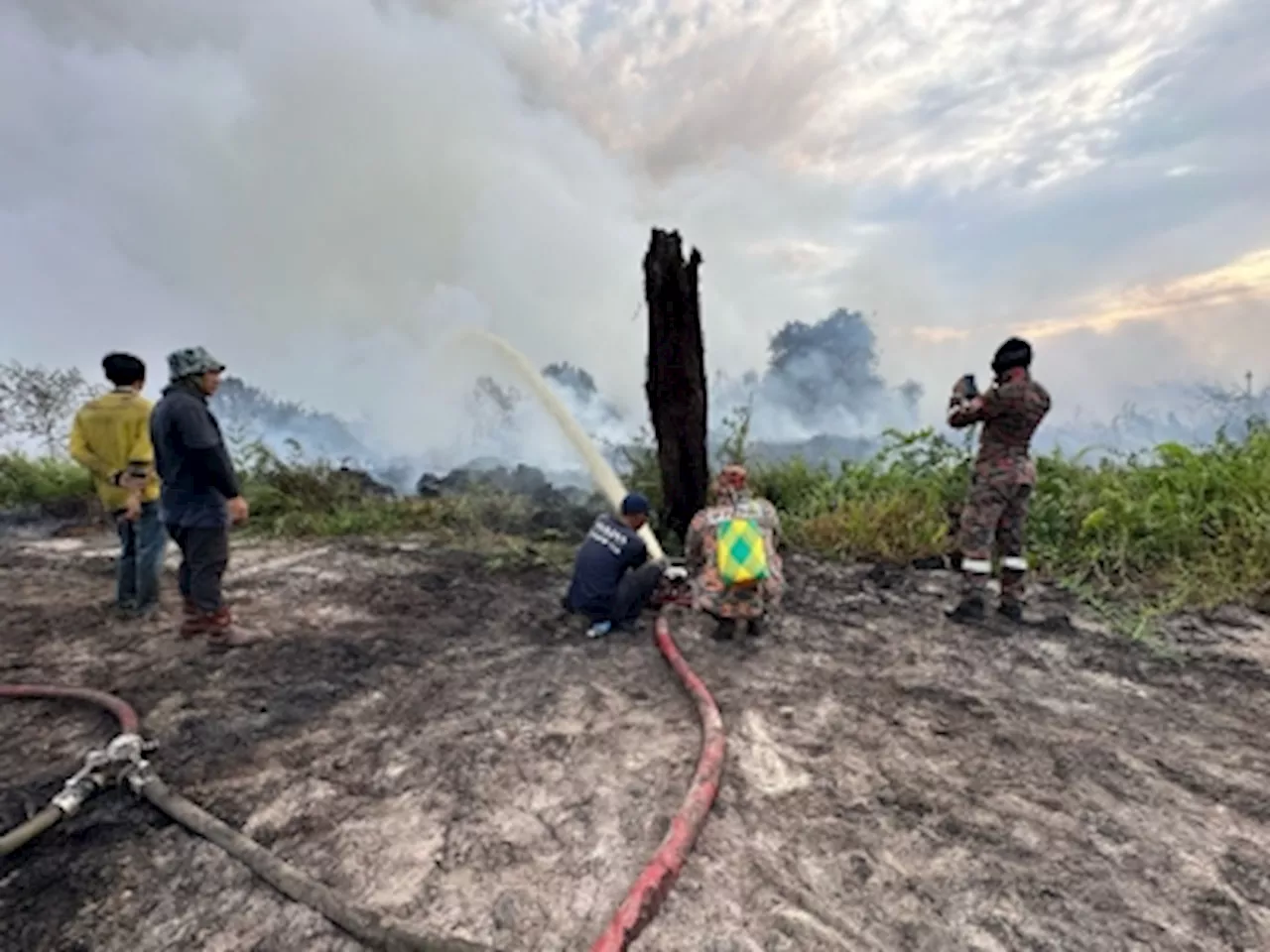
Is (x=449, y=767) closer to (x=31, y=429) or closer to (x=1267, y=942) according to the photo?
(x=1267, y=942)

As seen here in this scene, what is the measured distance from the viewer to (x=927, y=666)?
16.7 feet

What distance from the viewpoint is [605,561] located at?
18.8ft

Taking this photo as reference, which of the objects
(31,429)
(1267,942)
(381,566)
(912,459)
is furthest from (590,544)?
(31,429)

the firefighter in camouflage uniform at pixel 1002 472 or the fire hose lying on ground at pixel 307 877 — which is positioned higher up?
the firefighter in camouflage uniform at pixel 1002 472

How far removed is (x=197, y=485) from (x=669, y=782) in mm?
3921

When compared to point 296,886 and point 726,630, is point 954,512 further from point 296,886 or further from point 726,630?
point 296,886

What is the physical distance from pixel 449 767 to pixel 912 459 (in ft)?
23.5

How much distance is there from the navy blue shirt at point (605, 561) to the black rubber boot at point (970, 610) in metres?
2.58

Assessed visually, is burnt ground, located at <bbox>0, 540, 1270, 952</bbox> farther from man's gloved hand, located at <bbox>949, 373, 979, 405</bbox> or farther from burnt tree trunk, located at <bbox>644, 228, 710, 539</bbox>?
burnt tree trunk, located at <bbox>644, 228, 710, 539</bbox>

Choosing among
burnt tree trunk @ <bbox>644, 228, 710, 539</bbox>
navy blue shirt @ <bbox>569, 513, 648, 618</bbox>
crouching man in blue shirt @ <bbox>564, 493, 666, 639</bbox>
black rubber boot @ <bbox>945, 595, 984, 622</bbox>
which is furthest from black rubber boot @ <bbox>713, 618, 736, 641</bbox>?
burnt tree trunk @ <bbox>644, 228, 710, 539</bbox>

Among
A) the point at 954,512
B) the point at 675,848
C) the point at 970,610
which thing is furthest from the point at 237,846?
the point at 954,512

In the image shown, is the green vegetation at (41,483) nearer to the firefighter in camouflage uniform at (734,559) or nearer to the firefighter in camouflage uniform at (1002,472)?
the firefighter in camouflage uniform at (734,559)

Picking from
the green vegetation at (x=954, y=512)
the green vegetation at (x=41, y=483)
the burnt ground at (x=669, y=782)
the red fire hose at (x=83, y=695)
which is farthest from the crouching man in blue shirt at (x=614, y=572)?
the green vegetation at (x=41, y=483)

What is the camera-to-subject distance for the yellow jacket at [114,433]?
5773 millimetres
